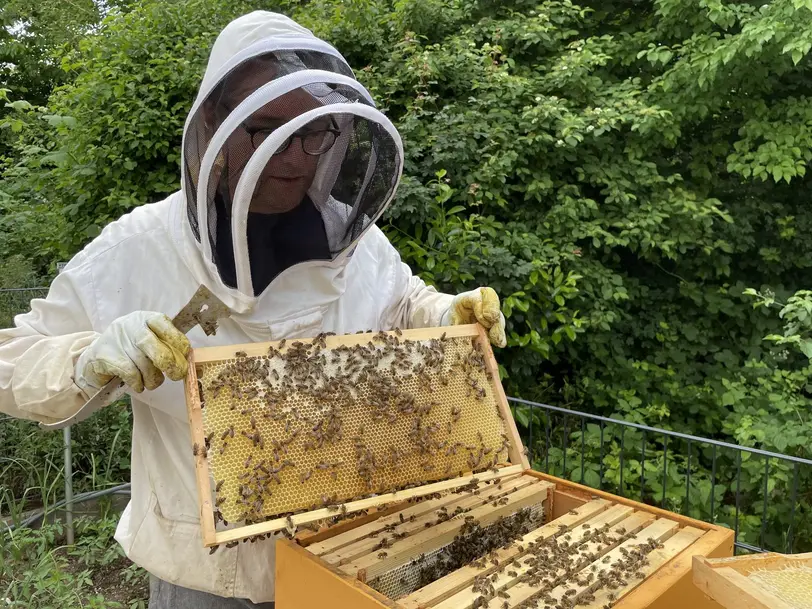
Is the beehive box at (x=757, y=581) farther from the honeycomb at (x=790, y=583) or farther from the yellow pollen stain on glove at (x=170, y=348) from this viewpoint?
the yellow pollen stain on glove at (x=170, y=348)

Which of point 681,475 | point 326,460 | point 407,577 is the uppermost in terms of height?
point 326,460

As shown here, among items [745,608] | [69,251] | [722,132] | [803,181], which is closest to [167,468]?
[745,608]

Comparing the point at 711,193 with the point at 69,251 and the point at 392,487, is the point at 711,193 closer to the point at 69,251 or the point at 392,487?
the point at 392,487

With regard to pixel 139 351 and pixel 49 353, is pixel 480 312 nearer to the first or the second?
pixel 139 351

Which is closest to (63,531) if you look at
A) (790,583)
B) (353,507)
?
(353,507)

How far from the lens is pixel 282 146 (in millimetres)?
1959

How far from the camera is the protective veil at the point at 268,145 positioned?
187cm

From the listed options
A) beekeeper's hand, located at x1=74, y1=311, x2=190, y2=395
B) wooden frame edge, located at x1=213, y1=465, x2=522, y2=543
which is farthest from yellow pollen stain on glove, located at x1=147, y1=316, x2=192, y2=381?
wooden frame edge, located at x1=213, y1=465, x2=522, y2=543

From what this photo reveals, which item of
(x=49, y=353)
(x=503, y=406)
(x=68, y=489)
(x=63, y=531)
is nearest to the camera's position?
(x=49, y=353)

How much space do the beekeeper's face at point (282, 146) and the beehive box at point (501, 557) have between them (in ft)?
3.68

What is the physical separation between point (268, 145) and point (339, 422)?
87cm

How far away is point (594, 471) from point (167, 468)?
3.81 meters

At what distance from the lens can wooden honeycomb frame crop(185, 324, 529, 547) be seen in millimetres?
1601

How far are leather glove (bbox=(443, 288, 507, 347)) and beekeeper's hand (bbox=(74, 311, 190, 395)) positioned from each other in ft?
3.59
